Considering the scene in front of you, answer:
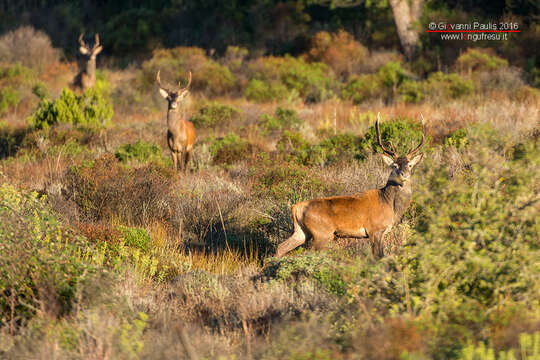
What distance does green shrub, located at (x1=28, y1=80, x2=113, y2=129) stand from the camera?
16.1 meters

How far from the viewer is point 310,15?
1384 inches

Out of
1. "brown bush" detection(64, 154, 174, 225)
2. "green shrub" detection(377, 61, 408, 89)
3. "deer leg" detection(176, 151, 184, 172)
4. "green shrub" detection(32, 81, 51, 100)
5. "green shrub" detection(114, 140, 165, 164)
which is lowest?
"green shrub" detection(32, 81, 51, 100)

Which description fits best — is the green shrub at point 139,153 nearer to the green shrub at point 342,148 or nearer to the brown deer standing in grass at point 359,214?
the green shrub at point 342,148

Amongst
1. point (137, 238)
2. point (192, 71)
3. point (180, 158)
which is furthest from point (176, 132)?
point (192, 71)

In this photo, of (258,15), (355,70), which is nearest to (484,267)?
(355,70)

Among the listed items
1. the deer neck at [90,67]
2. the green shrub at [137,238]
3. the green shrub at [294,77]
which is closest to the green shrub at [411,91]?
the green shrub at [294,77]

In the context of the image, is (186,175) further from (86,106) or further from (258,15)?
(258,15)

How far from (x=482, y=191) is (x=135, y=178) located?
6.22 metres

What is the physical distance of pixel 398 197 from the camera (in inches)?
247

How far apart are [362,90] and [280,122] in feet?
18.6

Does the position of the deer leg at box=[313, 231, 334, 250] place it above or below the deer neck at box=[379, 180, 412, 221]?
below

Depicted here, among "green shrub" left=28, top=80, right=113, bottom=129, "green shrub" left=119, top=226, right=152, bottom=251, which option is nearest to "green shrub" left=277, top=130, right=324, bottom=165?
"green shrub" left=119, top=226, right=152, bottom=251

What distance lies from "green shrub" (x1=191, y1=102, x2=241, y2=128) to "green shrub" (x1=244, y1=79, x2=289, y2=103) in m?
3.93

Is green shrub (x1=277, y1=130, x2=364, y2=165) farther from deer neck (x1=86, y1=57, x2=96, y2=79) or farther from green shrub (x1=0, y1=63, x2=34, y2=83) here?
green shrub (x1=0, y1=63, x2=34, y2=83)
